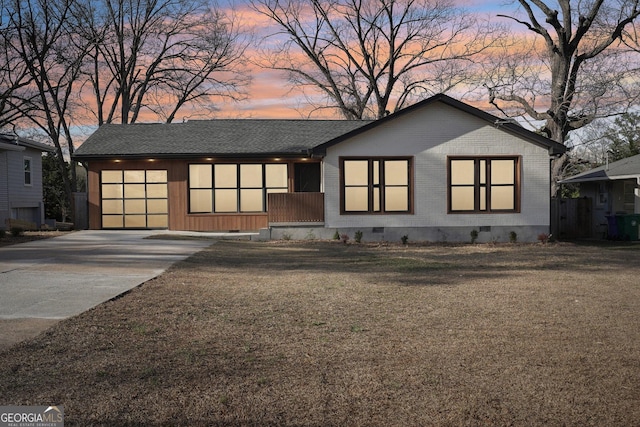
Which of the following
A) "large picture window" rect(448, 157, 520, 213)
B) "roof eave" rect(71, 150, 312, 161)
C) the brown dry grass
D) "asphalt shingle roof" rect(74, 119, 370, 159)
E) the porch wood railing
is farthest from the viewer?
"asphalt shingle roof" rect(74, 119, 370, 159)

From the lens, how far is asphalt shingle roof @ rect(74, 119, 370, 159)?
23.5m

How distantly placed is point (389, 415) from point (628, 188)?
23096mm

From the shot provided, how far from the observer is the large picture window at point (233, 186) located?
79.4ft

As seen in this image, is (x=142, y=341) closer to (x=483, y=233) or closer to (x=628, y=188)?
(x=483, y=233)

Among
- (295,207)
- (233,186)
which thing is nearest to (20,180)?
(233,186)

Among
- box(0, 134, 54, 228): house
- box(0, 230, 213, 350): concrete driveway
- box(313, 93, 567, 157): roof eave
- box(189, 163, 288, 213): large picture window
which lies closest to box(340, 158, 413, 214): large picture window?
box(313, 93, 567, 157): roof eave

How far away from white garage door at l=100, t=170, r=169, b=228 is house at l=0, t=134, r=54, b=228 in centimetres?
363

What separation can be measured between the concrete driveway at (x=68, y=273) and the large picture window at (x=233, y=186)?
4.37m

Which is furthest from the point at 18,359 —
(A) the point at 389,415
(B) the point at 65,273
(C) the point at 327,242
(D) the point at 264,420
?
(C) the point at 327,242

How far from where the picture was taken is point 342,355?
21.3 feet

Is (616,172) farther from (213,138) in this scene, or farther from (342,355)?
(342,355)

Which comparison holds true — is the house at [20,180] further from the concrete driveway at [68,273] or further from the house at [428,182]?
the house at [428,182]

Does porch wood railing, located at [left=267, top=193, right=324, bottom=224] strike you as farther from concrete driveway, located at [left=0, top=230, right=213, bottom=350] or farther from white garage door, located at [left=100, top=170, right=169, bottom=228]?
white garage door, located at [left=100, top=170, right=169, bottom=228]

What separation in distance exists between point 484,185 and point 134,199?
42.4 feet
